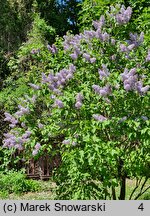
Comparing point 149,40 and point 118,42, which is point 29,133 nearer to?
point 118,42

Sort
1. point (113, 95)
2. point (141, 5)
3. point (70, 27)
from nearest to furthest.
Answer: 1. point (113, 95)
2. point (141, 5)
3. point (70, 27)

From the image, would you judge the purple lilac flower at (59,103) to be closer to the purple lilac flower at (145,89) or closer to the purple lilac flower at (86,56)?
the purple lilac flower at (86,56)

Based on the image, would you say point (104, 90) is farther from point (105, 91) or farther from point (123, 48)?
point (123, 48)

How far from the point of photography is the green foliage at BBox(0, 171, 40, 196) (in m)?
8.73

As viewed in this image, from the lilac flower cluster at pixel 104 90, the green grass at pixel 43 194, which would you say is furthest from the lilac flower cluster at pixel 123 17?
the green grass at pixel 43 194

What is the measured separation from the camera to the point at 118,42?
464 cm

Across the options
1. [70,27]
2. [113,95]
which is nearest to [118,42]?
[113,95]

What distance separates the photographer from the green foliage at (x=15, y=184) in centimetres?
873

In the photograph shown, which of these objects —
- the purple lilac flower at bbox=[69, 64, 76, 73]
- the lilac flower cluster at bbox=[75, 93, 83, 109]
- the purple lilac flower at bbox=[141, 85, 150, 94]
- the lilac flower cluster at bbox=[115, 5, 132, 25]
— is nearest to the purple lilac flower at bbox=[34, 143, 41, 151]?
the lilac flower cluster at bbox=[75, 93, 83, 109]

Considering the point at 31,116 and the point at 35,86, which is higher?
the point at 35,86

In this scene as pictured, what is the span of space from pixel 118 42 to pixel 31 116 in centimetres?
128

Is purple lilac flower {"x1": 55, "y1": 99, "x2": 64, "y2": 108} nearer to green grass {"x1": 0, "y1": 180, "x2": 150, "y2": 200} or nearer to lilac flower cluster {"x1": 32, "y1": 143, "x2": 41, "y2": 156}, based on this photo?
lilac flower cluster {"x1": 32, "y1": 143, "x2": 41, "y2": 156}

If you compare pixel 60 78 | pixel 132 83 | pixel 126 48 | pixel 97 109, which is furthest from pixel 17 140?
pixel 126 48

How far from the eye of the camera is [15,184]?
891cm
